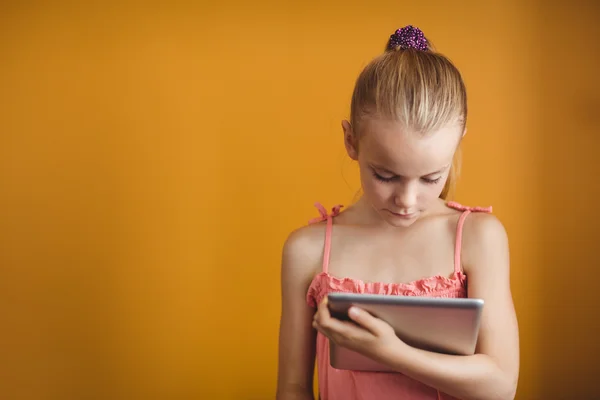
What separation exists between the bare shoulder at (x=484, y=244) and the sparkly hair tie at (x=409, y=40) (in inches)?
13.2

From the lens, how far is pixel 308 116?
6.19ft

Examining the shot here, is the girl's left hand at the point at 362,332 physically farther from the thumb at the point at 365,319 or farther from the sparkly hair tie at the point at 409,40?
the sparkly hair tie at the point at 409,40

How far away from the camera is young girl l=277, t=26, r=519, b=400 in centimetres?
106

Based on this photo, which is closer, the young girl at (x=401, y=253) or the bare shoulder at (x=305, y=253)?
the young girl at (x=401, y=253)

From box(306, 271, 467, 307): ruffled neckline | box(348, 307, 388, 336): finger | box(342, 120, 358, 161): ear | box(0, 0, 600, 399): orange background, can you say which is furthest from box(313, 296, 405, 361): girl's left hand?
box(0, 0, 600, 399): orange background

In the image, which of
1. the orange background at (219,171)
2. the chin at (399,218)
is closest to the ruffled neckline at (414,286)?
the chin at (399,218)

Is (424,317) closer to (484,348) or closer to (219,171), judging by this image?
(484,348)

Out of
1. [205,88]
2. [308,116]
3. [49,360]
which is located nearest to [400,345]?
[308,116]

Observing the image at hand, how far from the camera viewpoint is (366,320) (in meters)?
1.00

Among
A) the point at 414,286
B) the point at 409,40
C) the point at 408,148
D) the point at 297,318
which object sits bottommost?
the point at 297,318

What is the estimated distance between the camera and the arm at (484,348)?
3.40 feet

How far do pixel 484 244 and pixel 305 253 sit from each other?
0.34m

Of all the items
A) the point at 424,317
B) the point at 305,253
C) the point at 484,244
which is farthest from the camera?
the point at 305,253

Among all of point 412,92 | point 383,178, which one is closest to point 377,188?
point 383,178
